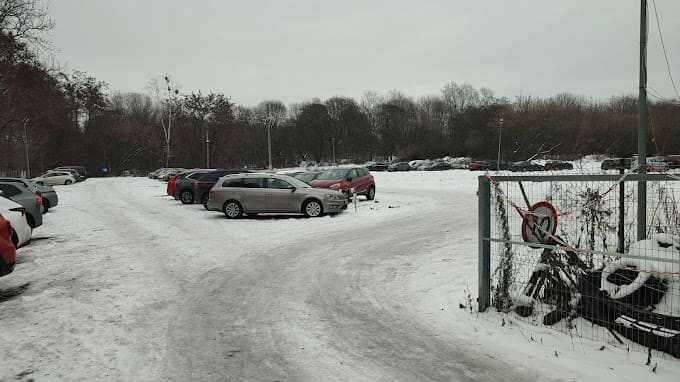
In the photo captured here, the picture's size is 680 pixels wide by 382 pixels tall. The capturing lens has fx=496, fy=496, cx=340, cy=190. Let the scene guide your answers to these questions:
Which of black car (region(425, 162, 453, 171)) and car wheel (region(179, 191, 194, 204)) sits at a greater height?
black car (region(425, 162, 453, 171))

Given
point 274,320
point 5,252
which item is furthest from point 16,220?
point 274,320

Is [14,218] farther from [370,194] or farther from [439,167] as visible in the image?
[439,167]

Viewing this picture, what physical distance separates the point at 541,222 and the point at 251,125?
3970 inches

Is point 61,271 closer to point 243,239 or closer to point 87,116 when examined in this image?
point 243,239

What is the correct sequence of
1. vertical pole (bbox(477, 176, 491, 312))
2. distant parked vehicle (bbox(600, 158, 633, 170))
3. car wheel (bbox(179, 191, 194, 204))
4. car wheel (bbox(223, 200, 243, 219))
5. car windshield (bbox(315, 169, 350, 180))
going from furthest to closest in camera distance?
car wheel (bbox(179, 191, 194, 204)), car windshield (bbox(315, 169, 350, 180)), car wheel (bbox(223, 200, 243, 219)), distant parked vehicle (bbox(600, 158, 633, 170)), vertical pole (bbox(477, 176, 491, 312))

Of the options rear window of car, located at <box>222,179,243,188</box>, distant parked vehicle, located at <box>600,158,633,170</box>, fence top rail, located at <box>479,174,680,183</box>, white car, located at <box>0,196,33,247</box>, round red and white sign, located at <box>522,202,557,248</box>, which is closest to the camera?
fence top rail, located at <box>479,174,680,183</box>

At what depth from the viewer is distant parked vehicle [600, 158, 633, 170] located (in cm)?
729

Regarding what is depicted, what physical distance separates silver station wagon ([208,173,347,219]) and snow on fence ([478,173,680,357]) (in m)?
10.9

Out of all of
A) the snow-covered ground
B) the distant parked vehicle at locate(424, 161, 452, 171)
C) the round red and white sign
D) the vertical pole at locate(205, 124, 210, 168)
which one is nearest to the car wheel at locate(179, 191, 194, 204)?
the snow-covered ground

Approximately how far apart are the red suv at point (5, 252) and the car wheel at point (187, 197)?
16892mm

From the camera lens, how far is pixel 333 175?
22.4 m

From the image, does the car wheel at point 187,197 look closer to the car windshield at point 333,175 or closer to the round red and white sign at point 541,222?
the car windshield at point 333,175

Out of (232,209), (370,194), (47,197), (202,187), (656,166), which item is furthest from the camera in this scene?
(370,194)

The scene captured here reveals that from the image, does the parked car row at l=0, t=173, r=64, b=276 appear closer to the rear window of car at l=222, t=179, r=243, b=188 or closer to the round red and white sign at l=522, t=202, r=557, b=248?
the rear window of car at l=222, t=179, r=243, b=188
